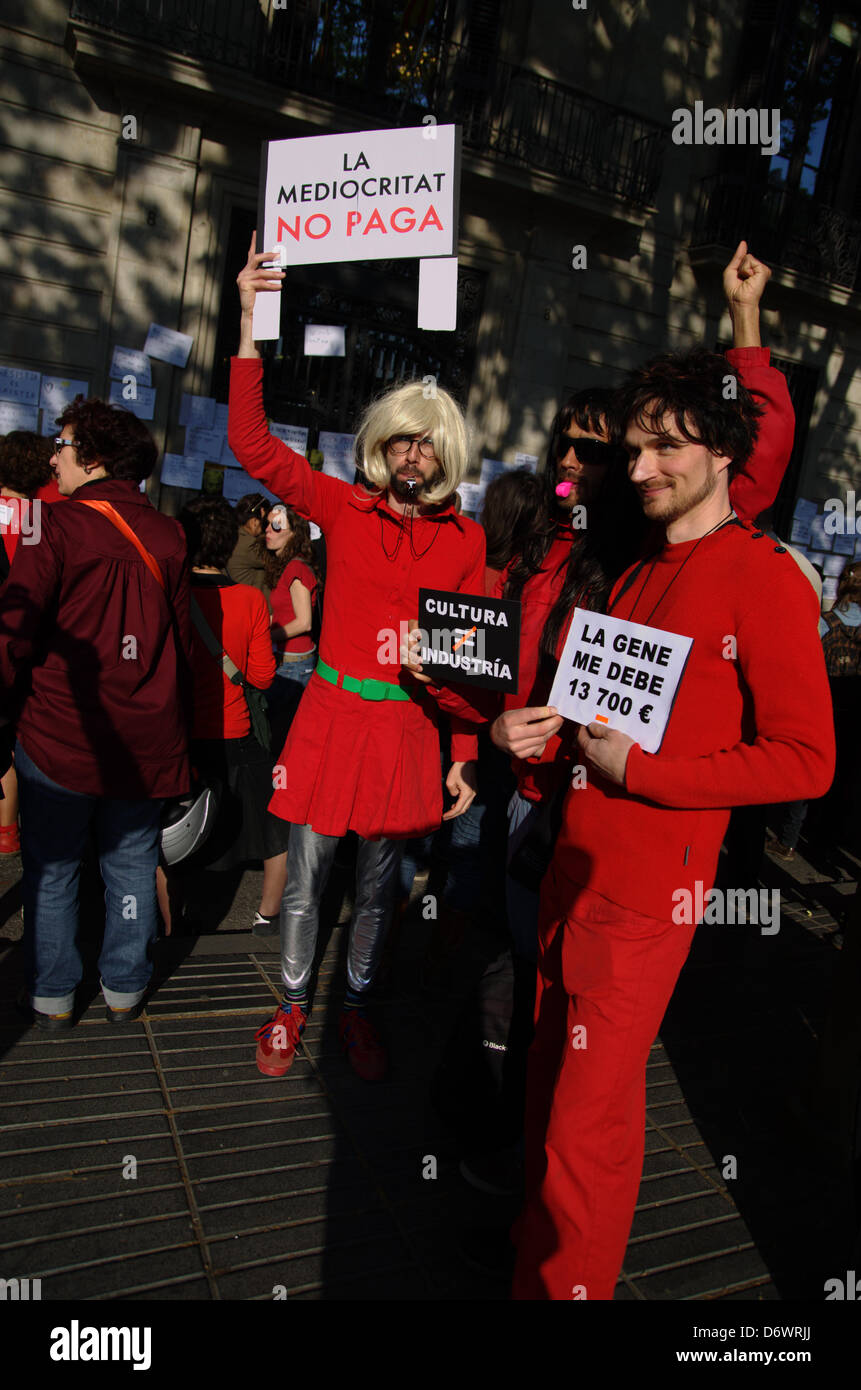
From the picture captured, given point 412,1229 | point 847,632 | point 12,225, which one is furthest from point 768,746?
point 12,225

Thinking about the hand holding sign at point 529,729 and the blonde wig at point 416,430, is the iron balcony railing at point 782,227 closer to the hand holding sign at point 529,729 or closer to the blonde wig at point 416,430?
the blonde wig at point 416,430

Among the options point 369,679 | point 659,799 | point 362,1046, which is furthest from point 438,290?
point 362,1046

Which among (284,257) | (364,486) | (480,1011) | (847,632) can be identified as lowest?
(480,1011)

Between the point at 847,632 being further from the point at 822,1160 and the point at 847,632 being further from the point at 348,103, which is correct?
the point at 348,103

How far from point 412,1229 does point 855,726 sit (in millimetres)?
5455

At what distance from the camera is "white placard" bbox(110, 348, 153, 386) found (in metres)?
9.12

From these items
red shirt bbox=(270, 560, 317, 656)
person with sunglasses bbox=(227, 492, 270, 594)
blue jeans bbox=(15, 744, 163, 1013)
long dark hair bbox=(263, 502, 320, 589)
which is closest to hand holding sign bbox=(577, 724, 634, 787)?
blue jeans bbox=(15, 744, 163, 1013)

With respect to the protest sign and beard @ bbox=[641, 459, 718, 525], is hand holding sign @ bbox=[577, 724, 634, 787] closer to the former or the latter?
beard @ bbox=[641, 459, 718, 525]

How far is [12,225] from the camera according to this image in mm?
8797

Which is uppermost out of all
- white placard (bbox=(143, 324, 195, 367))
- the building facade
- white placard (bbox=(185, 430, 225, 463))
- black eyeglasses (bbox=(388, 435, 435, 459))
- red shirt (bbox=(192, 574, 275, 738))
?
the building facade

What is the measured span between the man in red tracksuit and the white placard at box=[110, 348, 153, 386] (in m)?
8.15

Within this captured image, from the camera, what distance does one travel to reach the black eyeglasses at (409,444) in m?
2.96

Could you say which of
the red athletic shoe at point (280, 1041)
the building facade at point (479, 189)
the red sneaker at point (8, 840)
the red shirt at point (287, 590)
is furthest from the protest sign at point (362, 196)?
the building facade at point (479, 189)
